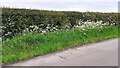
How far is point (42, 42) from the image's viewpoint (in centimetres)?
1409

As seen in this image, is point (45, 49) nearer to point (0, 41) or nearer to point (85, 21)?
point (0, 41)

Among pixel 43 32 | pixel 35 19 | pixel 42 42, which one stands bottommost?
pixel 42 42

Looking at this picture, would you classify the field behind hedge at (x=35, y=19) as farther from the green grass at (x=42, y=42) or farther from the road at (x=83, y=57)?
the road at (x=83, y=57)

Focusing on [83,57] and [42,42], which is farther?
[42,42]

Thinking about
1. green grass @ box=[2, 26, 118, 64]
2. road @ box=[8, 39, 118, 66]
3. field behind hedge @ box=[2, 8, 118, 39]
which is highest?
field behind hedge @ box=[2, 8, 118, 39]

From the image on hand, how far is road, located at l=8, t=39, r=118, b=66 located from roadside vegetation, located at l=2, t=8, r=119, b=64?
0.41 metres

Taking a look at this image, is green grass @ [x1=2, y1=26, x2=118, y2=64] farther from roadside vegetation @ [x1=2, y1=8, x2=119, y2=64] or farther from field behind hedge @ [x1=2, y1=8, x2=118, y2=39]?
field behind hedge @ [x1=2, y1=8, x2=118, y2=39]

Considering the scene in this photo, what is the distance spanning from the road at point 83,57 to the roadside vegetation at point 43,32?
1.33 feet

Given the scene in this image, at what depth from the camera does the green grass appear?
12.0 m

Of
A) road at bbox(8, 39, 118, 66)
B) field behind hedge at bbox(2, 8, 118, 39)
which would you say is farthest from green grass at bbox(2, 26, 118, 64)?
field behind hedge at bbox(2, 8, 118, 39)

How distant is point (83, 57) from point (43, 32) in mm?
4062

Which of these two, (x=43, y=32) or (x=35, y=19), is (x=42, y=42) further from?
(x=35, y=19)

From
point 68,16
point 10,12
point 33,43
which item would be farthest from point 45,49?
point 68,16

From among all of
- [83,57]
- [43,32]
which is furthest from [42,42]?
[83,57]
